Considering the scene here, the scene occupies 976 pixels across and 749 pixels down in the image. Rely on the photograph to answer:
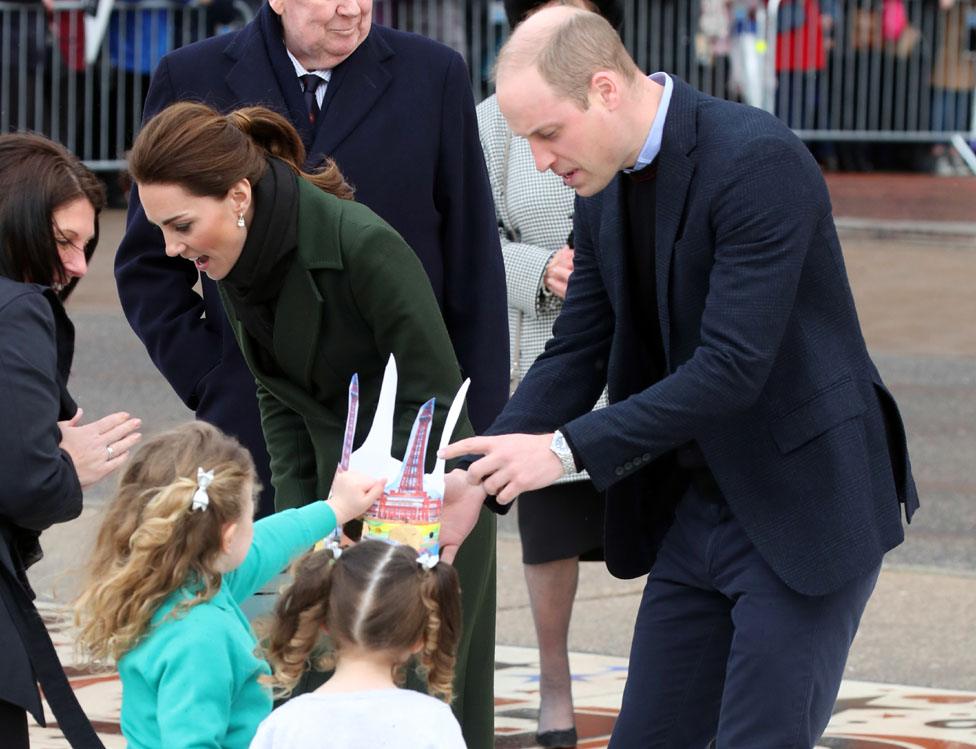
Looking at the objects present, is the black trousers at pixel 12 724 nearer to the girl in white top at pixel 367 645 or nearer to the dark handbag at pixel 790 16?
the girl in white top at pixel 367 645

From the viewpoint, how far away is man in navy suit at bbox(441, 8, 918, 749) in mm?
3291

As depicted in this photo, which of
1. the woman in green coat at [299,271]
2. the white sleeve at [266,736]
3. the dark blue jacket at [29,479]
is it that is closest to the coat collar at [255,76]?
the woman in green coat at [299,271]

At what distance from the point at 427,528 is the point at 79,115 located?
12569 mm

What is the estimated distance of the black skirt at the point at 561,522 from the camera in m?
5.11

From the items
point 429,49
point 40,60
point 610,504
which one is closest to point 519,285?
point 429,49

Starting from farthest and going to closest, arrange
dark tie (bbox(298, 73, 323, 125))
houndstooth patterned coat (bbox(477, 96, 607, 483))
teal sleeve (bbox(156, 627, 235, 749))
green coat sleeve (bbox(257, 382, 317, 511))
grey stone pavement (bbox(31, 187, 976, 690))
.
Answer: grey stone pavement (bbox(31, 187, 976, 690))
houndstooth patterned coat (bbox(477, 96, 607, 483))
dark tie (bbox(298, 73, 323, 125))
green coat sleeve (bbox(257, 382, 317, 511))
teal sleeve (bbox(156, 627, 235, 749))

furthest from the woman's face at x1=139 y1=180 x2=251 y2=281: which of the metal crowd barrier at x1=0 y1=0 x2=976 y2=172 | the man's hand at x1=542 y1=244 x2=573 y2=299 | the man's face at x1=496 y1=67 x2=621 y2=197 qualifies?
the metal crowd barrier at x1=0 y1=0 x2=976 y2=172

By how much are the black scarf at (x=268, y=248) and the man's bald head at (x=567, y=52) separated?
0.59 metres

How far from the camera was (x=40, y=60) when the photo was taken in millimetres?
14891

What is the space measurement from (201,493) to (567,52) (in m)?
1.03

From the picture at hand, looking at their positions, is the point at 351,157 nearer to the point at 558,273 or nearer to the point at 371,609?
the point at 558,273

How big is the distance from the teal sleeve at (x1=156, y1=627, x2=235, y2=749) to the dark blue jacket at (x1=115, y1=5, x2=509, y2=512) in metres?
1.15

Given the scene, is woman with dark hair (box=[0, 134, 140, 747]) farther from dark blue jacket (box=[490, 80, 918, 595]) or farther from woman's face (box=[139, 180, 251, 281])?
dark blue jacket (box=[490, 80, 918, 595])

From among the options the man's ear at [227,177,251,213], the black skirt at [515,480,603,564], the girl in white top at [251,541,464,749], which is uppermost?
the man's ear at [227,177,251,213]
